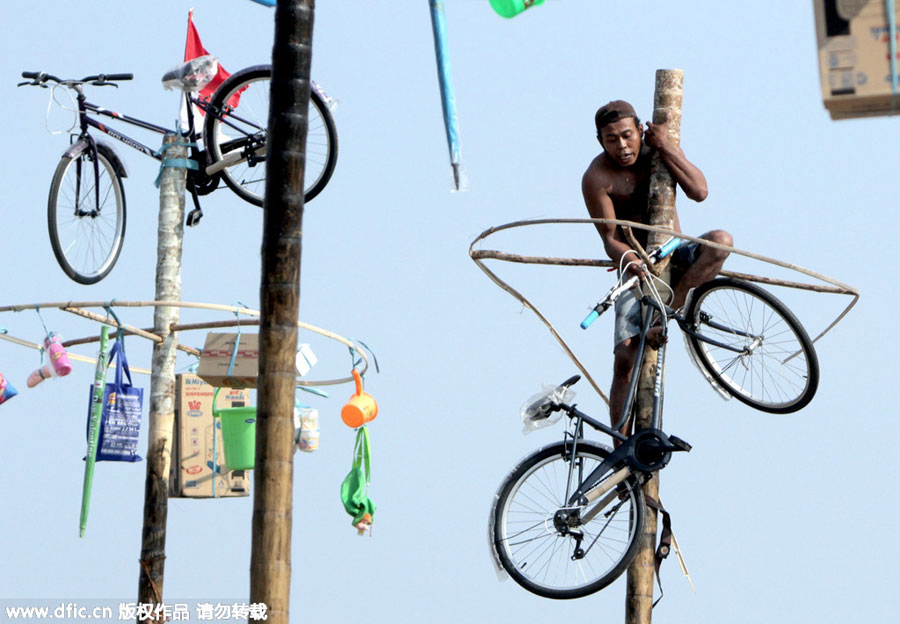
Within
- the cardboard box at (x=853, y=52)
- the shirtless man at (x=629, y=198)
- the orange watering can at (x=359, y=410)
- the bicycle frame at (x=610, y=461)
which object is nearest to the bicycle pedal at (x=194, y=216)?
the orange watering can at (x=359, y=410)

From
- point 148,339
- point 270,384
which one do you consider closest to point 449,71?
point 270,384

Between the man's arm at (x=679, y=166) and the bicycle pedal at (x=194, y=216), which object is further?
the bicycle pedal at (x=194, y=216)

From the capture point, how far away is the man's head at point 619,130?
1143 centimetres

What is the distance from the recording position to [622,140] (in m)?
11.5

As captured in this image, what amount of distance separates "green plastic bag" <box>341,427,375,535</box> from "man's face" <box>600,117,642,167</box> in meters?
3.44

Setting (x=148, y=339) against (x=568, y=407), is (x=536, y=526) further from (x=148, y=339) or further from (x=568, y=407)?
(x=148, y=339)

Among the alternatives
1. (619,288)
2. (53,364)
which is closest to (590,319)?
(619,288)

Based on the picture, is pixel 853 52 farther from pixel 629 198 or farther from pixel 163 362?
pixel 163 362

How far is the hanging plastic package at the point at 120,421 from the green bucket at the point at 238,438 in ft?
2.84

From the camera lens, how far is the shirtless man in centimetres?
1127

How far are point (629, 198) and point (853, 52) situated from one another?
579cm

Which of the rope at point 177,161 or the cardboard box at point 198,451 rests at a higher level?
the rope at point 177,161

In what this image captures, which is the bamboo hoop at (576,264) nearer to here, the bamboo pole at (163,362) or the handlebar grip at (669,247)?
the handlebar grip at (669,247)

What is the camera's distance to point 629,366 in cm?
1123
